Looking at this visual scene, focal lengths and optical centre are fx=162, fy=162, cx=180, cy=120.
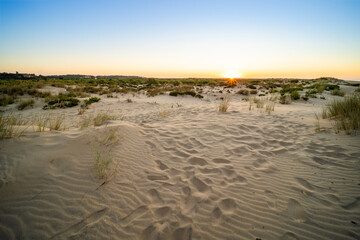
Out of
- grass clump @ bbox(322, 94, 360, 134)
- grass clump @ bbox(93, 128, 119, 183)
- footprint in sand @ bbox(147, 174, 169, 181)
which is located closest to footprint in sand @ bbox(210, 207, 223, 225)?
footprint in sand @ bbox(147, 174, 169, 181)

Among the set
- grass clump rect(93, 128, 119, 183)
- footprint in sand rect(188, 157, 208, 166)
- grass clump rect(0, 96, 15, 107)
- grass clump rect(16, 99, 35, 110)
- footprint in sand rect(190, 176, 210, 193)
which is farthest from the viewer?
grass clump rect(0, 96, 15, 107)

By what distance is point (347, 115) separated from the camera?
5.02 m

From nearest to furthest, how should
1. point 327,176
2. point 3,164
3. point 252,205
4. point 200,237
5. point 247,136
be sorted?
point 200,237
point 252,205
point 3,164
point 327,176
point 247,136

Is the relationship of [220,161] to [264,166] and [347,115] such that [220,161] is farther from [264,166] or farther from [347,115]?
[347,115]

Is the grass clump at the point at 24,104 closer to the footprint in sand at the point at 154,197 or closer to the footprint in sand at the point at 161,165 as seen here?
the footprint in sand at the point at 161,165

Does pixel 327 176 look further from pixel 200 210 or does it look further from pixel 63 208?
pixel 63 208

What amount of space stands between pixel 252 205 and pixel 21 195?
3.03 metres

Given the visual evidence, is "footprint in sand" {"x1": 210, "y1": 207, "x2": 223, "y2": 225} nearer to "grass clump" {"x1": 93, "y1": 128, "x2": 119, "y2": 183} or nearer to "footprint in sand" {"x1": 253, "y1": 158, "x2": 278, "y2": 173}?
"footprint in sand" {"x1": 253, "y1": 158, "x2": 278, "y2": 173}

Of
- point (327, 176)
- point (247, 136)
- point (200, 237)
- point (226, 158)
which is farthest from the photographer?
point (247, 136)

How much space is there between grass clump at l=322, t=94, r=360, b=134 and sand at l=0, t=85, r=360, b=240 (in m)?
0.46

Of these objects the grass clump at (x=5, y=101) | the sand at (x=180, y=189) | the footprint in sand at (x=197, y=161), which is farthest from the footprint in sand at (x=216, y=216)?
the grass clump at (x=5, y=101)

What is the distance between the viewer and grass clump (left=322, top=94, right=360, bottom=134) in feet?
14.2

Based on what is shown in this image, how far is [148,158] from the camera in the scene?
11.1ft

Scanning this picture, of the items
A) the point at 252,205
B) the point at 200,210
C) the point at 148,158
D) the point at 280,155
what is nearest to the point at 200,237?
the point at 200,210
